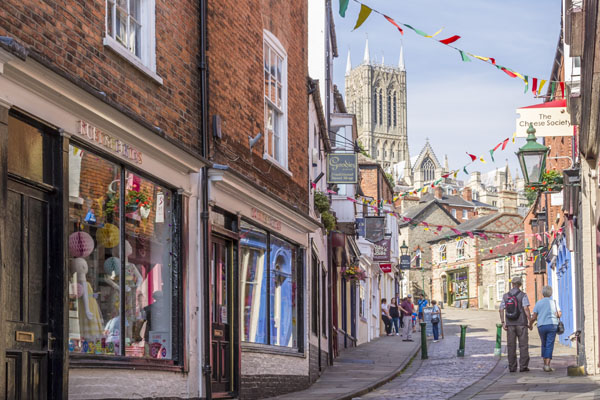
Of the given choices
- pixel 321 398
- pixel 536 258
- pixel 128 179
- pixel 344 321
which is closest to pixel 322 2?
pixel 344 321

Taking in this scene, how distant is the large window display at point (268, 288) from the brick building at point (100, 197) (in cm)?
209

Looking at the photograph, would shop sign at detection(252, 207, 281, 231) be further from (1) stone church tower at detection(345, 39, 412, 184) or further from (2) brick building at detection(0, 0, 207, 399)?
(1) stone church tower at detection(345, 39, 412, 184)

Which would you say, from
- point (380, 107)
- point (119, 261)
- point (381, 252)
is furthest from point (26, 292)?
point (380, 107)

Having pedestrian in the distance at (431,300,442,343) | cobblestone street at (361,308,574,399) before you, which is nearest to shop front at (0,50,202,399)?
cobblestone street at (361,308,574,399)

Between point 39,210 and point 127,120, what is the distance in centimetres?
167

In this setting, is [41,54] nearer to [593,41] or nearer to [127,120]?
[127,120]

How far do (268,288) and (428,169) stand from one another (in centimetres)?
16821

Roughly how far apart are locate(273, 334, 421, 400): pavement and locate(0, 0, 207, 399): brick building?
3668mm

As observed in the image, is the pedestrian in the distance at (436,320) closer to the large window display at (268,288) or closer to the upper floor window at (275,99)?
the large window display at (268,288)

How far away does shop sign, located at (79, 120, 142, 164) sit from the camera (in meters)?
8.34

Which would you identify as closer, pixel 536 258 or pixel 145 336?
pixel 145 336

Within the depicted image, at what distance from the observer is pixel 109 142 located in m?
8.84

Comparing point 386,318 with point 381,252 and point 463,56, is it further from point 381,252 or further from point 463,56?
point 463,56

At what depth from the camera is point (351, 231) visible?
24.8 m
